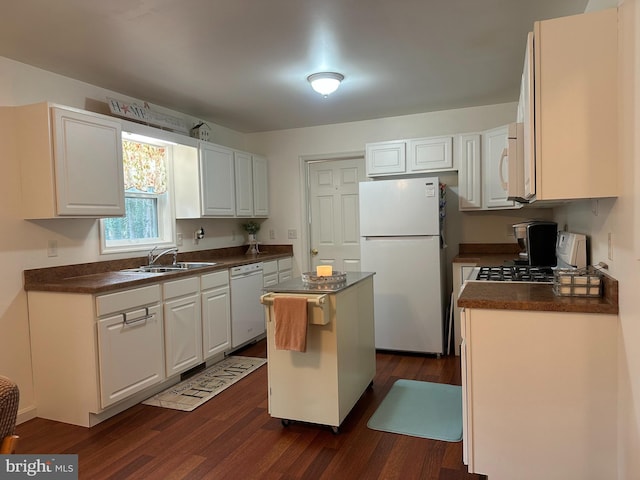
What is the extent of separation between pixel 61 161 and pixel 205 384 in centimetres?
192

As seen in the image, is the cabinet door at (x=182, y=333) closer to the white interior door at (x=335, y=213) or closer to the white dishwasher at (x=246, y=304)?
the white dishwasher at (x=246, y=304)

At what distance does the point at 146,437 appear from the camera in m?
2.54

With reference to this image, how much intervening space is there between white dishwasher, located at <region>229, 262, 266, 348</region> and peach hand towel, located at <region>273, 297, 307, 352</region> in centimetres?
164

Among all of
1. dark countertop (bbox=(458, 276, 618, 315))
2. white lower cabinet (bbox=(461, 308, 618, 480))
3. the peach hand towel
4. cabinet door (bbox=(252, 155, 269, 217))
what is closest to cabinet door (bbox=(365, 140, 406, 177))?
cabinet door (bbox=(252, 155, 269, 217))

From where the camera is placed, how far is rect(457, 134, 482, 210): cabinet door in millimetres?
3979

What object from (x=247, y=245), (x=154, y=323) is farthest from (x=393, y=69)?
(x=247, y=245)

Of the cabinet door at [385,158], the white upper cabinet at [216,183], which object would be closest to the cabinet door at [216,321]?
the white upper cabinet at [216,183]

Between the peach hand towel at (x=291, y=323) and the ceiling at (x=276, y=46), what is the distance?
159 centimetres

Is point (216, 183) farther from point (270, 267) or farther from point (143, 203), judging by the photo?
point (270, 267)

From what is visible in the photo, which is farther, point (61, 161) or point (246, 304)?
point (246, 304)

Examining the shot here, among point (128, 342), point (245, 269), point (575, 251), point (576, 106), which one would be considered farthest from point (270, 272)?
point (576, 106)

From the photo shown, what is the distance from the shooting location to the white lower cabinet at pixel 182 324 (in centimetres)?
320

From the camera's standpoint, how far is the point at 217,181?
4266 millimetres

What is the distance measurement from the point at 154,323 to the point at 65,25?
195cm
